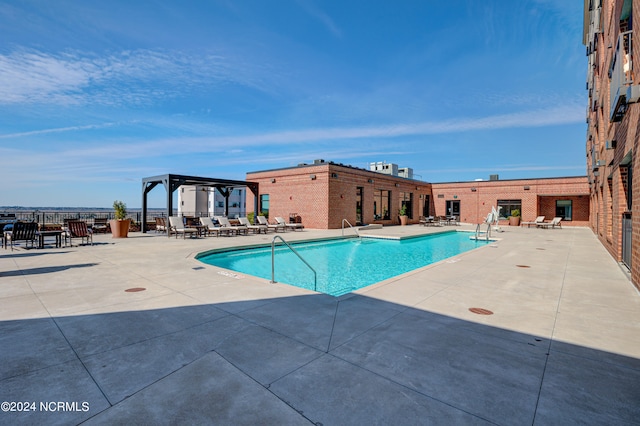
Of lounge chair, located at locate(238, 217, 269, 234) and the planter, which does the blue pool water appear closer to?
lounge chair, located at locate(238, 217, 269, 234)

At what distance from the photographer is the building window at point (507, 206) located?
2675 centimetres

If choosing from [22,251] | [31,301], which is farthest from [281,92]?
[31,301]

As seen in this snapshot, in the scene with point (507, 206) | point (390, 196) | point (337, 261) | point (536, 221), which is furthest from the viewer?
point (507, 206)

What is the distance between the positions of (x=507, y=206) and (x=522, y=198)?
4.53 ft

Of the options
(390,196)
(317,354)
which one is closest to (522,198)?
(390,196)

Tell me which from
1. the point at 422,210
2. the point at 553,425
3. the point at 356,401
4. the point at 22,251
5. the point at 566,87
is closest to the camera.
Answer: the point at 553,425

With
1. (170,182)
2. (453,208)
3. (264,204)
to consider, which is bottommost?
(453,208)

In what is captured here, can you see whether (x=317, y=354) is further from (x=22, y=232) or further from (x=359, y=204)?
(x=359, y=204)

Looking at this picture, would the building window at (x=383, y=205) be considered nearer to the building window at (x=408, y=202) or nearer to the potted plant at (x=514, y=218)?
the building window at (x=408, y=202)

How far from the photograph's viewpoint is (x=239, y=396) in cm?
212

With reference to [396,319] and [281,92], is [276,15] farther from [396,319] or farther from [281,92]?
[396,319]

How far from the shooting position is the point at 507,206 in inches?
1077

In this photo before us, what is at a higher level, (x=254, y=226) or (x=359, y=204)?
(x=359, y=204)

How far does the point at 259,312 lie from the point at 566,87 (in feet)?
62.7
